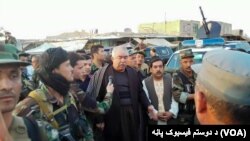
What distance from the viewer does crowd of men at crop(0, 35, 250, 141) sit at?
1.68m

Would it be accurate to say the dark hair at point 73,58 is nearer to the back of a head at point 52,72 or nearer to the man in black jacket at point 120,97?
the man in black jacket at point 120,97

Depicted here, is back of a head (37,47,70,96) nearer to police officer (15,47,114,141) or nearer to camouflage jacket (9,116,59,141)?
police officer (15,47,114,141)

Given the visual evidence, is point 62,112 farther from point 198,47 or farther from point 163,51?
point 163,51

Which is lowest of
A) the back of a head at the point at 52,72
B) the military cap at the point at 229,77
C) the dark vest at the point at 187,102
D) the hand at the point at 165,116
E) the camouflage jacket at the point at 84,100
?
the hand at the point at 165,116

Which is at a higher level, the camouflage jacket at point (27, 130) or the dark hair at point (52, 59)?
the dark hair at point (52, 59)

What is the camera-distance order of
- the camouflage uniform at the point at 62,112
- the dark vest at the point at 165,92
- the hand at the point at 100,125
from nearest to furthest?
the camouflage uniform at the point at 62,112 < the hand at the point at 100,125 < the dark vest at the point at 165,92

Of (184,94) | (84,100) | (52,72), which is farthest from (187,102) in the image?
(52,72)

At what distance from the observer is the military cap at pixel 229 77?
1631mm

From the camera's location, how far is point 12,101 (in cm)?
222

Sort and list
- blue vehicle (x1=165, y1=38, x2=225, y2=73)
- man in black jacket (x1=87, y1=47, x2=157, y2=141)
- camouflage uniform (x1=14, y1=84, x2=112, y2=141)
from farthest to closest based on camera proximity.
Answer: blue vehicle (x1=165, y1=38, x2=225, y2=73), man in black jacket (x1=87, y1=47, x2=157, y2=141), camouflage uniform (x1=14, y1=84, x2=112, y2=141)

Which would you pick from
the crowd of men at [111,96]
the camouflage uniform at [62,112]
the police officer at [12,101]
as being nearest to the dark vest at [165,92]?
the crowd of men at [111,96]

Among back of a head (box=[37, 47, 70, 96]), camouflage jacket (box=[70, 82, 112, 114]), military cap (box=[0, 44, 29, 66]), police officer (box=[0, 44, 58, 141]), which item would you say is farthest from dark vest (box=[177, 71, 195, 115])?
military cap (box=[0, 44, 29, 66])

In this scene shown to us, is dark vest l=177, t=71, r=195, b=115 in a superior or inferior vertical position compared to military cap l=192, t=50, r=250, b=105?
inferior

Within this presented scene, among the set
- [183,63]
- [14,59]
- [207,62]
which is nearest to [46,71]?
[14,59]
